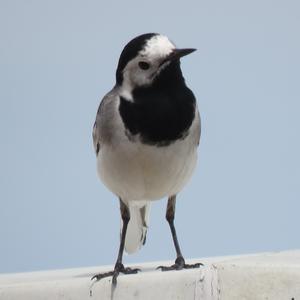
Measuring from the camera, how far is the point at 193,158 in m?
5.84

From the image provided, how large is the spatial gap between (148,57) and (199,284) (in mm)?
1397

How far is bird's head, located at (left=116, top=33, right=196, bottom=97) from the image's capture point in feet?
18.1

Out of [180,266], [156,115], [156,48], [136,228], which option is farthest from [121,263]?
[156,48]

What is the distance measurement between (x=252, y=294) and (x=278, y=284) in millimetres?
124

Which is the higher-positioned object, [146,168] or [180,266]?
[146,168]

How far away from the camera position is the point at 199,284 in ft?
15.5

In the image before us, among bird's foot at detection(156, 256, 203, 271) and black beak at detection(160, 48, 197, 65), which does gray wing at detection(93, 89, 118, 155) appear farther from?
bird's foot at detection(156, 256, 203, 271)

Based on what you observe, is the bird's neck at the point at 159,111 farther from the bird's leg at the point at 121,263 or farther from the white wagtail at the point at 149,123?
the bird's leg at the point at 121,263

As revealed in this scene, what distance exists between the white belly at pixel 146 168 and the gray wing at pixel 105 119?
0.20 feet

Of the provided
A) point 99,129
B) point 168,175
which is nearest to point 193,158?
point 168,175

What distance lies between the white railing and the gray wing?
81 cm

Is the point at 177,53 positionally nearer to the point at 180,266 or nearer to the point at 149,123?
the point at 149,123

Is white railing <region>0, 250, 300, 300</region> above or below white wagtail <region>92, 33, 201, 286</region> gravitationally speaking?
below

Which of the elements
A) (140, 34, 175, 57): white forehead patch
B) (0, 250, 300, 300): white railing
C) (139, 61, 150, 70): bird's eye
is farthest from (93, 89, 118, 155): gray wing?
(0, 250, 300, 300): white railing
